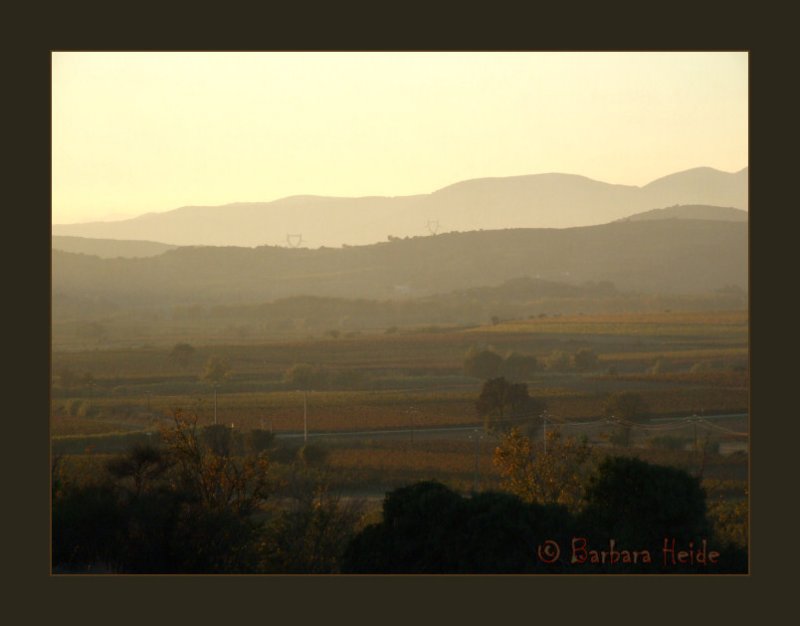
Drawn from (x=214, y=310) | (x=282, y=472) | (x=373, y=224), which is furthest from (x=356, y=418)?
(x=214, y=310)

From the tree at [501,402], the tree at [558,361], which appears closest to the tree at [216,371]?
the tree at [501,402]

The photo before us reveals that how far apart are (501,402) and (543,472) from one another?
1175cm

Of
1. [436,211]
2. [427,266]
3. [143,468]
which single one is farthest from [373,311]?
[143,468]

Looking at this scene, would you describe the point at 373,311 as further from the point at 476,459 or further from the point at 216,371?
the point at 476,459

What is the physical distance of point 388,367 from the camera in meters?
31.7

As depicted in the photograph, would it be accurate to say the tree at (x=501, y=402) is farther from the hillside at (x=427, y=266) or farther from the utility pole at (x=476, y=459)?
the hillside at (x=427, y=266)

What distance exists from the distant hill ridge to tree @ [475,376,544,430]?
4.19m

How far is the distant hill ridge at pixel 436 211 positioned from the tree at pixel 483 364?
21.9 feet

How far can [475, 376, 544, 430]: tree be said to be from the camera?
2494cm

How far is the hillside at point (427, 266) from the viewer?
29.2 meters

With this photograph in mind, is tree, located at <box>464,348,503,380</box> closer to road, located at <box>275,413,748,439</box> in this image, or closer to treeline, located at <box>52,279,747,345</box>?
treeline, located at <box>52,279,747,345</box>

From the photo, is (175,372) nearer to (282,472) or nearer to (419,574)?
(282,472)

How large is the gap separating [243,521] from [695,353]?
71.2ft

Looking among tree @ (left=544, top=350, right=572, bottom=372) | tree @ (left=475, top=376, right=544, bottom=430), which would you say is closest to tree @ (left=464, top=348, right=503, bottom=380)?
A: tree @ (left=544, top=350, right=572, bottom=372)
